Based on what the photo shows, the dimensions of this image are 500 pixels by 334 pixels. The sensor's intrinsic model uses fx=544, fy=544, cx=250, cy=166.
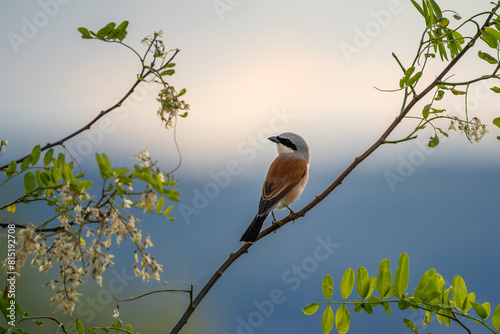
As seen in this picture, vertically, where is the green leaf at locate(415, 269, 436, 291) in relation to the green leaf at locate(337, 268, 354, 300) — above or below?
above

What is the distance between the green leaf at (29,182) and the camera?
5.54 ft

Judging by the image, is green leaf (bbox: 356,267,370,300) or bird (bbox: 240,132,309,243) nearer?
green leaf (bbox: 356,267,370,300)

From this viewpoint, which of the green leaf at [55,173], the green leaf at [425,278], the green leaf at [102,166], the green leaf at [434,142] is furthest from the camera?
the green leaf at [434,142]

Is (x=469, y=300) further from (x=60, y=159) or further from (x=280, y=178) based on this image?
(x=280, y=178)

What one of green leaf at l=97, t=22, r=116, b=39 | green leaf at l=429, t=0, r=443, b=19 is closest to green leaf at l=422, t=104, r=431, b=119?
green leaf at l=429, t=0, r=443, b=19

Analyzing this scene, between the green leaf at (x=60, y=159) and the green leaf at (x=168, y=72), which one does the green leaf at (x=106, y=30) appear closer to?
the green leaf at (x=168, y=72)

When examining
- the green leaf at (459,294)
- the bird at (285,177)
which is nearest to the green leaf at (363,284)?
the green leaf at (459,294)

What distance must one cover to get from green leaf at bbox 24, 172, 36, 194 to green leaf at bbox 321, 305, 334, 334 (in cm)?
104

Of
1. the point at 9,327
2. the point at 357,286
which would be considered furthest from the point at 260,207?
the point at 9,327

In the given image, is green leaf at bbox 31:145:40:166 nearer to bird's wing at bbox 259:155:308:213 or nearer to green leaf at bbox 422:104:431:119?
green leaf at bbox 422:104:431:119

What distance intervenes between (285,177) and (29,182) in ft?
8.71

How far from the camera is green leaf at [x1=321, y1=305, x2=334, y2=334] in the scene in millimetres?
1840

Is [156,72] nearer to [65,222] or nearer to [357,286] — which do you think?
[65,222]

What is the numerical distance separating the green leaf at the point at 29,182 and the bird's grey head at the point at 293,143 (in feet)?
9.34
